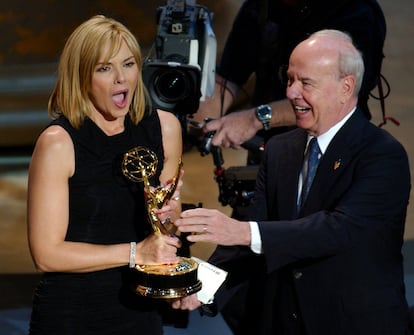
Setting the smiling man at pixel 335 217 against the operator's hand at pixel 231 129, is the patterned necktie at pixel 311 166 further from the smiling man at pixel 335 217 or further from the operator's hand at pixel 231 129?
the operator's hand at pixel 231 129

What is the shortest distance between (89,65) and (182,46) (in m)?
0.99

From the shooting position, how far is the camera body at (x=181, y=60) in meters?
3.27

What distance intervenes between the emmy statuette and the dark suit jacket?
0.72 feet

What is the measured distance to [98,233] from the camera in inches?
97.1

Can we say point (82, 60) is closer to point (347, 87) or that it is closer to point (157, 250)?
point (157, 250)

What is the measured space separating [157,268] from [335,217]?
473mm

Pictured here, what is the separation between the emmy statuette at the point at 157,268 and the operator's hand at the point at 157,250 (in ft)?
0.05

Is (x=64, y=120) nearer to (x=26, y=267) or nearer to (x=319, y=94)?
(x=319, y=94)

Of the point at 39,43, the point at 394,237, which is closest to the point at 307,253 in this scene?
the point at 394,237

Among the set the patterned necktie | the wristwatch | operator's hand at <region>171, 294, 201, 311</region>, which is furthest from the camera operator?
operator's hand at <region>171, 294, 201, 311</region>

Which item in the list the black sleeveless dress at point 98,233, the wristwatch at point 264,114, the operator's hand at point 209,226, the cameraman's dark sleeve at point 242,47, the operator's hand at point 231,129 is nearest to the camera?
the operator's hand at point 209,226

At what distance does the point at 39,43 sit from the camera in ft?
22.7

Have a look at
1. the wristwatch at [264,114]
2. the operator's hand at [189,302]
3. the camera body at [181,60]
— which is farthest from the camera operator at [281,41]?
the operator's hand at [189,302]

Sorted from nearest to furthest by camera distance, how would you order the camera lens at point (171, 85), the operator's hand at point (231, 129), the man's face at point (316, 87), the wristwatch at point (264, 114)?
the man's face at point (316, 87)
the camera lens at point (171, 85)
the operator's hand at point (231, 129)
the wristwatch at point (264, 114)
